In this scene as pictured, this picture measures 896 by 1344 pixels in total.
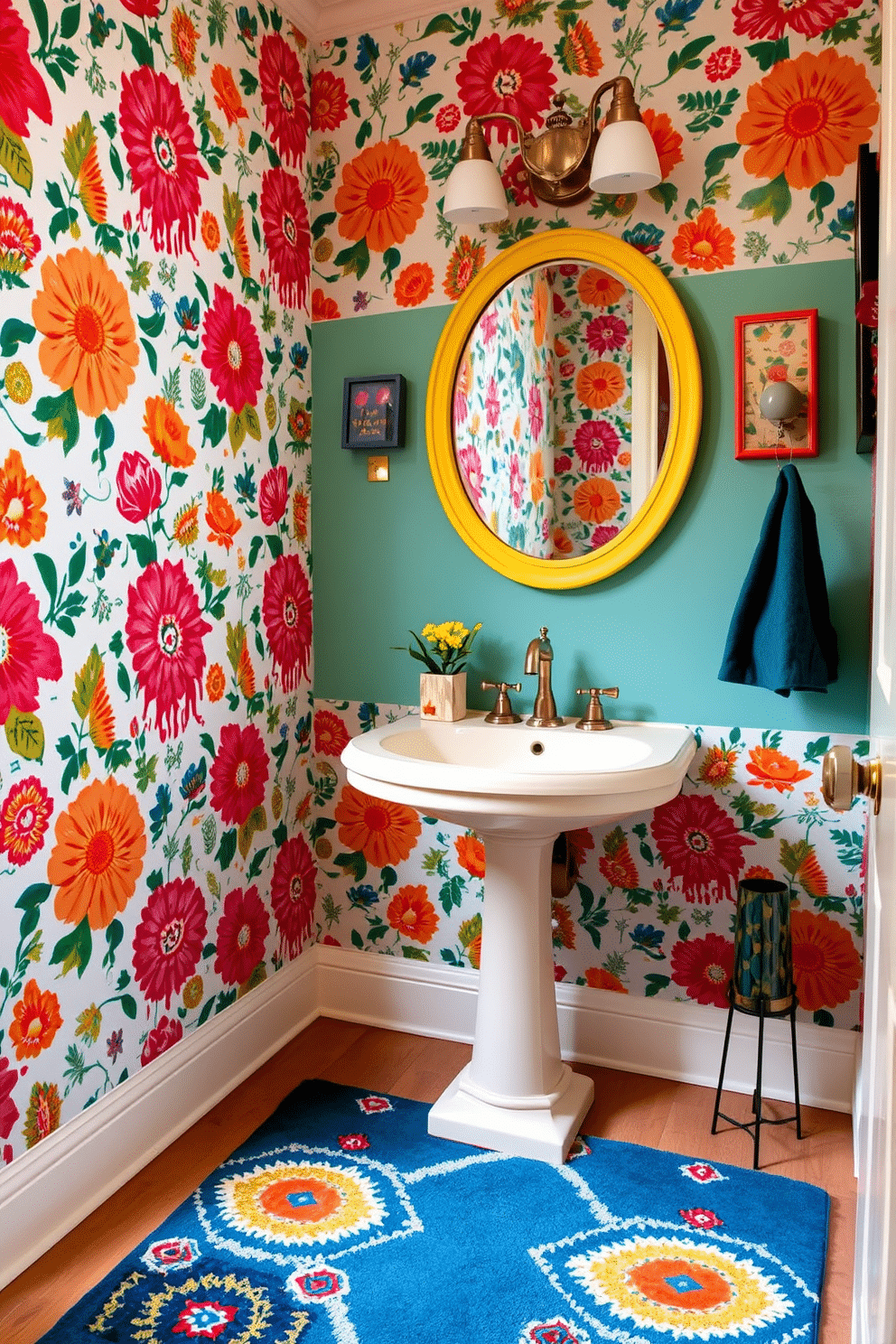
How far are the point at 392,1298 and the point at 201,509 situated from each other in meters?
1.55

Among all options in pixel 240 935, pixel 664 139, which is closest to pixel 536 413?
pixel 664 139

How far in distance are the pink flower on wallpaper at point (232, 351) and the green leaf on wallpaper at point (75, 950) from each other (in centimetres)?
117

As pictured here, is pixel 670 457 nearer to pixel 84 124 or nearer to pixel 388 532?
pixel 388 532

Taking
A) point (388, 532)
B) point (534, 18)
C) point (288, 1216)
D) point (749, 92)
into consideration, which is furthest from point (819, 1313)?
point (534, 18)

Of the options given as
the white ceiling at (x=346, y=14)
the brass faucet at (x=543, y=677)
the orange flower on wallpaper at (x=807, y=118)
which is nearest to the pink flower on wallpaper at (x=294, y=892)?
the brass faucet at (x=543, y=677)

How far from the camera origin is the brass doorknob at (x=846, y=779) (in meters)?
0.92

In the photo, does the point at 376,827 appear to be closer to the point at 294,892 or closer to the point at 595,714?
the point at 294,892

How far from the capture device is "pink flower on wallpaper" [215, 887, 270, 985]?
226cm

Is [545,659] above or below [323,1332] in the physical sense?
above

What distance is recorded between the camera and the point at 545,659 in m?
2.25

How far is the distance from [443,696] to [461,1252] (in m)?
1.13

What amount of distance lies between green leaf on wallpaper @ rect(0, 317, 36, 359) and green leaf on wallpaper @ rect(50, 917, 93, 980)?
3.34 ft

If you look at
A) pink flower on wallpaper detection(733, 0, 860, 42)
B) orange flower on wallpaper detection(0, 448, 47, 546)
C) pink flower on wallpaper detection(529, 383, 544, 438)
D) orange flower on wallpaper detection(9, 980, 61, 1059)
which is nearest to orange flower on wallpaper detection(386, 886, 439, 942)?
orange flower on wallpaper detection(9, 980, 61, 1059)

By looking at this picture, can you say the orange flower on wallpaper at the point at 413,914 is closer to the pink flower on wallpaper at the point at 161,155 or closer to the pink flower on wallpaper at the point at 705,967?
the pink flower on wallpaper at the point at 705,967
